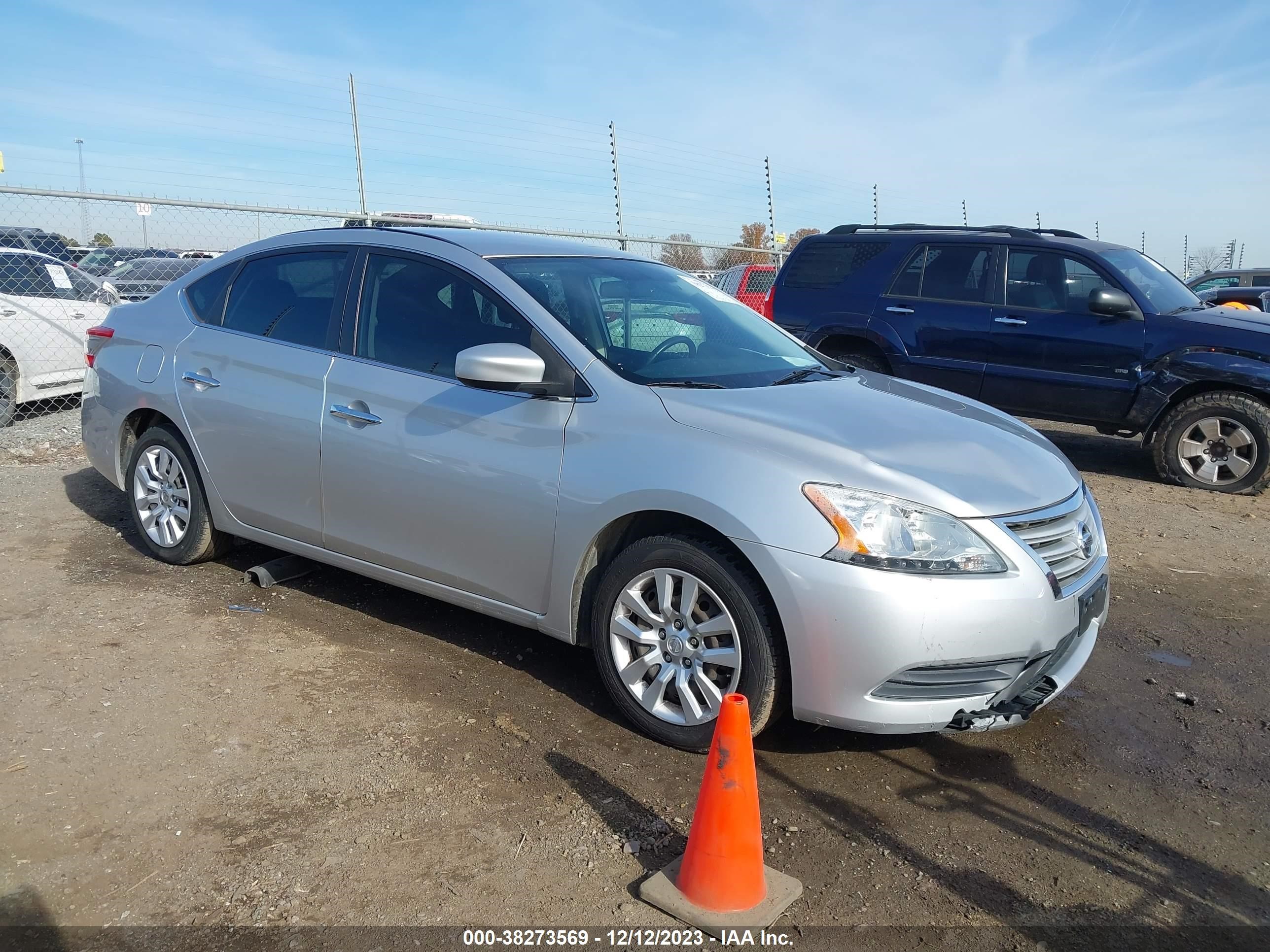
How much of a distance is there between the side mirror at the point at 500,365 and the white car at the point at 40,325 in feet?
22.7

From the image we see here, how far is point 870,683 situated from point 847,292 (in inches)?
253

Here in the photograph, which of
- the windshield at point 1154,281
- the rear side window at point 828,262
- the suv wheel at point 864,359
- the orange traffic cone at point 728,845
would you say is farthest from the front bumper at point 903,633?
the rear side window at point 828,262

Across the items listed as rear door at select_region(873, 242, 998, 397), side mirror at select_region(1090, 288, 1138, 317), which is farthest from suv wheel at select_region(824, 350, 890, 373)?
side mirror at select_region(1090, 288, 1138, 317)

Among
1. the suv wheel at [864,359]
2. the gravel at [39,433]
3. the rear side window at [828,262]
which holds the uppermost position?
the rear side window at [828,262]

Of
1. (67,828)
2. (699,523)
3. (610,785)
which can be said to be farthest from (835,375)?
(67,828)

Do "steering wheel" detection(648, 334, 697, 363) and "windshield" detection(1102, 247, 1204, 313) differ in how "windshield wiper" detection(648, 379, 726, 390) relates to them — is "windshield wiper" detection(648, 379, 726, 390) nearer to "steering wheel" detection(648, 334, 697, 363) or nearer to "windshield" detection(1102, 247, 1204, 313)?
"steering wheel" detection(648, 334, 697, 363)

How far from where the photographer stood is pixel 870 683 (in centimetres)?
318

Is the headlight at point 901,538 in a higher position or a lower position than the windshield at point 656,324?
lower

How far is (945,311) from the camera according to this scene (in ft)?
28.5

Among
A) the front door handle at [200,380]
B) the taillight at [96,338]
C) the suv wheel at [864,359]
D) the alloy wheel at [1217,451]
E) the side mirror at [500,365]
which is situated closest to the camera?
the side mirror at [500,365]

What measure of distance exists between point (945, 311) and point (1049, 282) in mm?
844

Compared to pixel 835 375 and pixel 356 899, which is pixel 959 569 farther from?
pixel 356 899

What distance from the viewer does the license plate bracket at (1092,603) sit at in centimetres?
346

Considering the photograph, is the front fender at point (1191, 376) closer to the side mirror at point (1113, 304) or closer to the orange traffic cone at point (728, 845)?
the side mirror at point (1113, 304)
